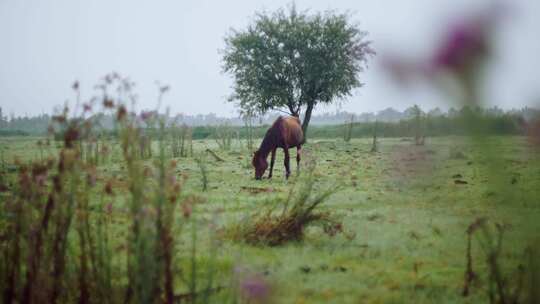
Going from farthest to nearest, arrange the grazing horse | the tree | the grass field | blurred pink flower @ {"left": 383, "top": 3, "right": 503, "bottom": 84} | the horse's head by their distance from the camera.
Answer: the tree → the grazing horse → the horse's head → the grass field → blurred pink flower @ {"left": 383, "top": 3, "right": 503, "bottom": 84}

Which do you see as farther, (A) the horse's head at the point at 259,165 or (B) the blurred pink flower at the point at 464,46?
(A) the horse's head at the point at 259,165

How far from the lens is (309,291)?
306 centimetres

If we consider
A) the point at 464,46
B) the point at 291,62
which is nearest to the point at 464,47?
the point at 464,46

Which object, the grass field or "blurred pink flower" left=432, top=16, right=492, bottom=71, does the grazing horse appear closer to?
the grass field

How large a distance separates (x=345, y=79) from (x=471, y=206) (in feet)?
84.3

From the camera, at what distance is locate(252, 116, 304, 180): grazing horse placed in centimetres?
1075

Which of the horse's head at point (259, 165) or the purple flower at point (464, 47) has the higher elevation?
the purple flower at point (464, 47)

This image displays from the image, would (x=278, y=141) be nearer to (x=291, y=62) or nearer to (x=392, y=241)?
(x=392, y=241)

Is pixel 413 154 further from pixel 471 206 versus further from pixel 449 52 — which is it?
pixel 471 206

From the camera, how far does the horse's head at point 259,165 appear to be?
10570mm

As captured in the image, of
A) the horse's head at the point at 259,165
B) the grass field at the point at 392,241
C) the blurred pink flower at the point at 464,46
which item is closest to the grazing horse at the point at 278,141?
the horse's head at the point at 259,165

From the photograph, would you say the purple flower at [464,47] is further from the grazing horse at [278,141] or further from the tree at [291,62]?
the tree at [291,62]

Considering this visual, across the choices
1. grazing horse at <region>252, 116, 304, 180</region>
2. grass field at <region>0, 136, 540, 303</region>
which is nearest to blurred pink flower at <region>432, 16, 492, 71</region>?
grass field at <region>0, 136, 540, 303</region>

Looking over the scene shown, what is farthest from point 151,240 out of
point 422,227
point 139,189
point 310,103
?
point 310,103
